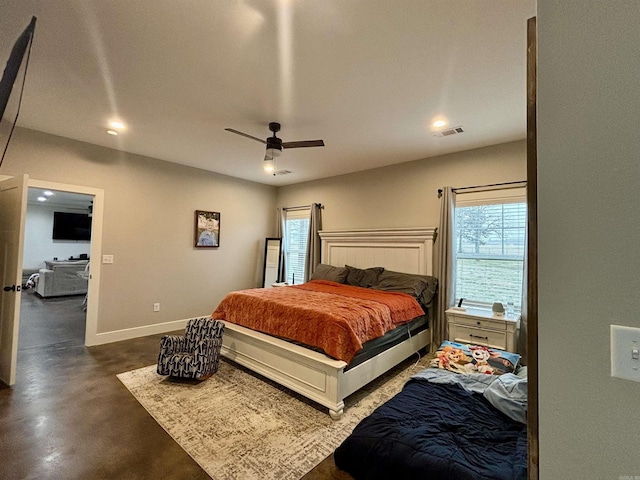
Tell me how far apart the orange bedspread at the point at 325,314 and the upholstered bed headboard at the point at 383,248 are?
2.21ft

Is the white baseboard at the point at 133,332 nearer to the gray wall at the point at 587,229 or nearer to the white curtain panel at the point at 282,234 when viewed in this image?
the white curtain panel at the point at 282,234

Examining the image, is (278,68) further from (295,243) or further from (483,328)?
(295,243)

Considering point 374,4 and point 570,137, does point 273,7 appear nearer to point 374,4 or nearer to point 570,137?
point 374,4

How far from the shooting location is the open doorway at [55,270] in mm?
4473

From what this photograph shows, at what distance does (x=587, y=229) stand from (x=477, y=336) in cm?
305

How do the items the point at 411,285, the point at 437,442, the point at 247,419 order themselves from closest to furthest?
the point at 437,442 < the point at 247,419 < the point at 411,285

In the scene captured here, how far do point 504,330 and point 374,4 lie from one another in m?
3.20

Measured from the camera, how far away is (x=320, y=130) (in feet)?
10.9

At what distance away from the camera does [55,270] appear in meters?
6.97

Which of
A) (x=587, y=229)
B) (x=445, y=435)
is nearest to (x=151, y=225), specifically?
(x=445, y=435)

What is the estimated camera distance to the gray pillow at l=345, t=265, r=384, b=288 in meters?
4.37

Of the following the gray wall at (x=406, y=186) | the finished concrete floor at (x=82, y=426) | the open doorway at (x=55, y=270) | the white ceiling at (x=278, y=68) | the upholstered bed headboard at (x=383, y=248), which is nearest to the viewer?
the white ceiling at (x=278, y=68)

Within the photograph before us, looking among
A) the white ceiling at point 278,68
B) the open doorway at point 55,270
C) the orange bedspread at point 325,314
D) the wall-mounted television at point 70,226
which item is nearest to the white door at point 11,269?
the open doorway at point 55,270

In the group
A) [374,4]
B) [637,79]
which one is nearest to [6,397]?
[374,4]
